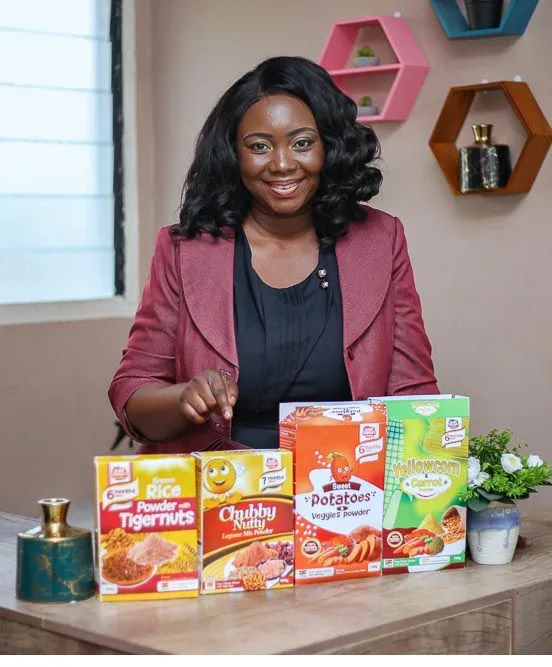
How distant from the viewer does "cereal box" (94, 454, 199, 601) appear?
1.56 metres

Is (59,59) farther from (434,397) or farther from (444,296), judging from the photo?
(434,397)

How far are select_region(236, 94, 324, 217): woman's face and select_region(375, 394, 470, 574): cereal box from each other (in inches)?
19.5

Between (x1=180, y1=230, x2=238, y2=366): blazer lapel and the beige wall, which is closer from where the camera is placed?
(x1=180, y1=230, x2=238, y2=366): blazer lapel

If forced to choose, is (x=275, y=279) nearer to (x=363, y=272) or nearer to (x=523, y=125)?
(x=363, y=272)

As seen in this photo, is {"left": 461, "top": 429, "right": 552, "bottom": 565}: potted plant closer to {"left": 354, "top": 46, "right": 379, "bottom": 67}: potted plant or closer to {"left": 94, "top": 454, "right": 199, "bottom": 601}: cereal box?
{"left": 94, "top": 454, "right": 199, "bottom": 601}: cereal box

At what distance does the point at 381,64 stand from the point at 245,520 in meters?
2.59

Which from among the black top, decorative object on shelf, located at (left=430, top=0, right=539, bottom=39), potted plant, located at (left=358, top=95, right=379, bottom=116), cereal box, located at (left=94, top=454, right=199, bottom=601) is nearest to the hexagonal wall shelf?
decorative object on shelf, located at (left=430, top=0, right=539, bottom=39)

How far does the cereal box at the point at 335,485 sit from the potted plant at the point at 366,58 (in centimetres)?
236

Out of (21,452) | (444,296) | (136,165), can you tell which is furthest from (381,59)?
(21,452)

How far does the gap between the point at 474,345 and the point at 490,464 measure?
1885mm

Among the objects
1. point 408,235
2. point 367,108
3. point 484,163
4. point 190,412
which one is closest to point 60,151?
point 367,108

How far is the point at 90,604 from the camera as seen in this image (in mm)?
1577

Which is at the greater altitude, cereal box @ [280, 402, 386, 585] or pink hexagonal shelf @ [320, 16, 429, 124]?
pink hexagonal shelf @ [320, 16, 429, 124]

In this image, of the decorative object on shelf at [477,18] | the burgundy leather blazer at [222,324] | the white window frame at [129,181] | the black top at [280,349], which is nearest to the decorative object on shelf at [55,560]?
the burgundy leather blazer at [222,324]
